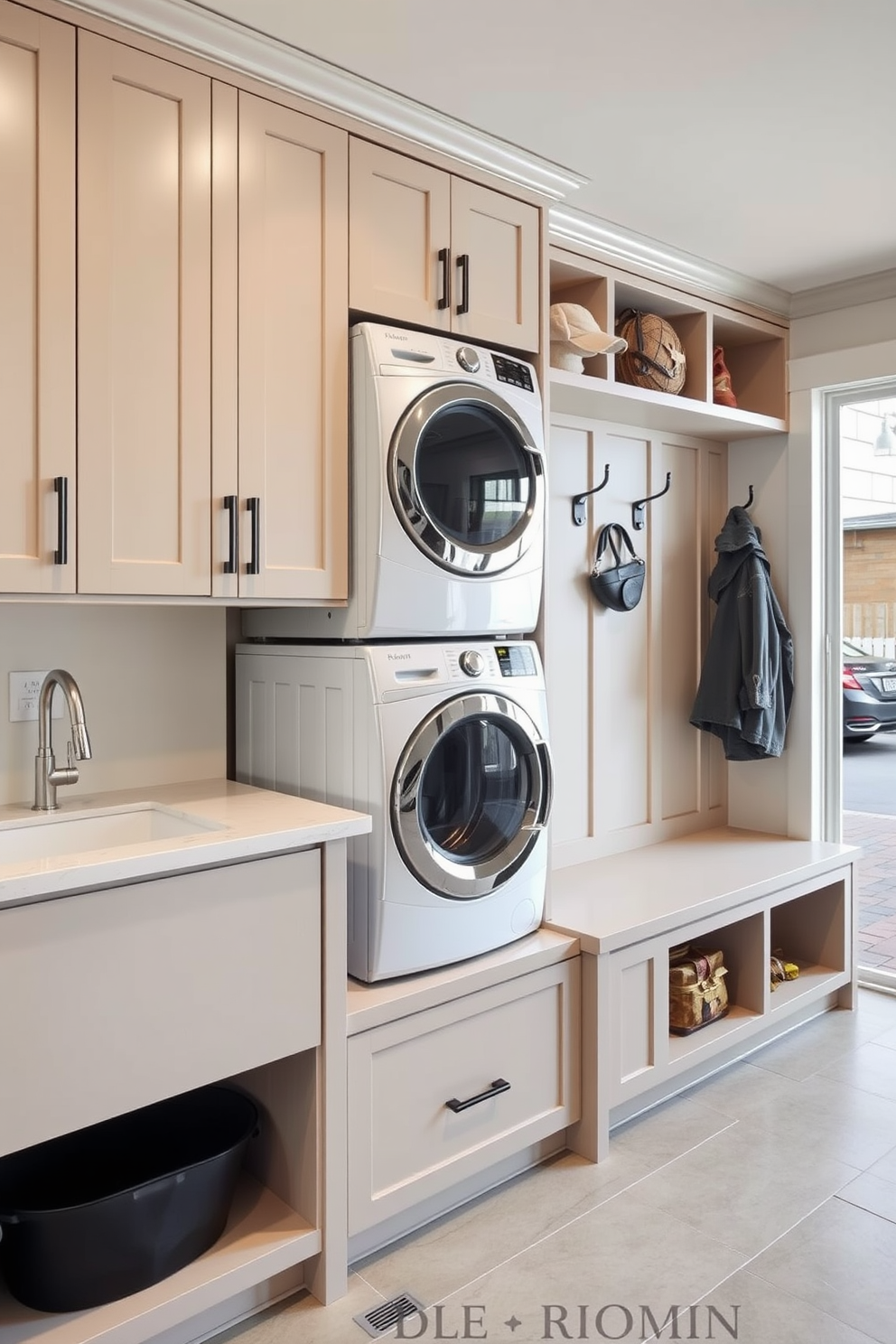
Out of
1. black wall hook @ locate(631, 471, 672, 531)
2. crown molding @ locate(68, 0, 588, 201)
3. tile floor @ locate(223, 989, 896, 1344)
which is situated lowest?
tile floor @ locate(223, 989, 896, 1344)

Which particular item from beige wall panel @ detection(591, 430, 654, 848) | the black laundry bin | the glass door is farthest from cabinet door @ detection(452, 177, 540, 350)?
the black laundry bin

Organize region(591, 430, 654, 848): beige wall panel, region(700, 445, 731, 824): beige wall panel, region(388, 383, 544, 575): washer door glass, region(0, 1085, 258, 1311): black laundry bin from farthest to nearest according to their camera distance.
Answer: region(700, 445, 731, 824): beige wall panel
region(591, 430, 654, 848): beige wall panel
region(388, 383, 544, 575): washer door glass
region(0, 1085, 258, 1311): black laundry bin

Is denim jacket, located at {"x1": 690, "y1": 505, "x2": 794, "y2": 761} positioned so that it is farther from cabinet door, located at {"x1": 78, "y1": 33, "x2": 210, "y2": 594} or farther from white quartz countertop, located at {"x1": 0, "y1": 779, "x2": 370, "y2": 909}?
cabinet door, located at {"x1": 78, "y1": 33, "x2": 210, "y2": 594}

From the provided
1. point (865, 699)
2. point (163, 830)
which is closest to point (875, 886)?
point (865, 699)

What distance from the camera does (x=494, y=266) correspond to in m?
2.38

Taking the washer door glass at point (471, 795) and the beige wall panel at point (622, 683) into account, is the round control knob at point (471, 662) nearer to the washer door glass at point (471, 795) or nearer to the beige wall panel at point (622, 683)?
the washer door glass at point (471, 795)

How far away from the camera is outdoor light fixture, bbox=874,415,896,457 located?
3.55 m

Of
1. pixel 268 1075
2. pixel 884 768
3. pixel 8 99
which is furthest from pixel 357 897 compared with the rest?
pixel 884 768

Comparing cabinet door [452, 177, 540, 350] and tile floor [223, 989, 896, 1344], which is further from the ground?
cabinet door [452, 177, 540, 350]

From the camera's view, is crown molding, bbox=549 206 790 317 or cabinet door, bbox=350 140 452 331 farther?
crown molding, bbox=549 206 790 317

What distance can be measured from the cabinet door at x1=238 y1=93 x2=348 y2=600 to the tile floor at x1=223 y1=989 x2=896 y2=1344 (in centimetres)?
142

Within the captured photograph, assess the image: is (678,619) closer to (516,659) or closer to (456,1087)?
(516,659)

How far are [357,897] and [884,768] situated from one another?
2.36 m

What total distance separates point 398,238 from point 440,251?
0.12 metres
